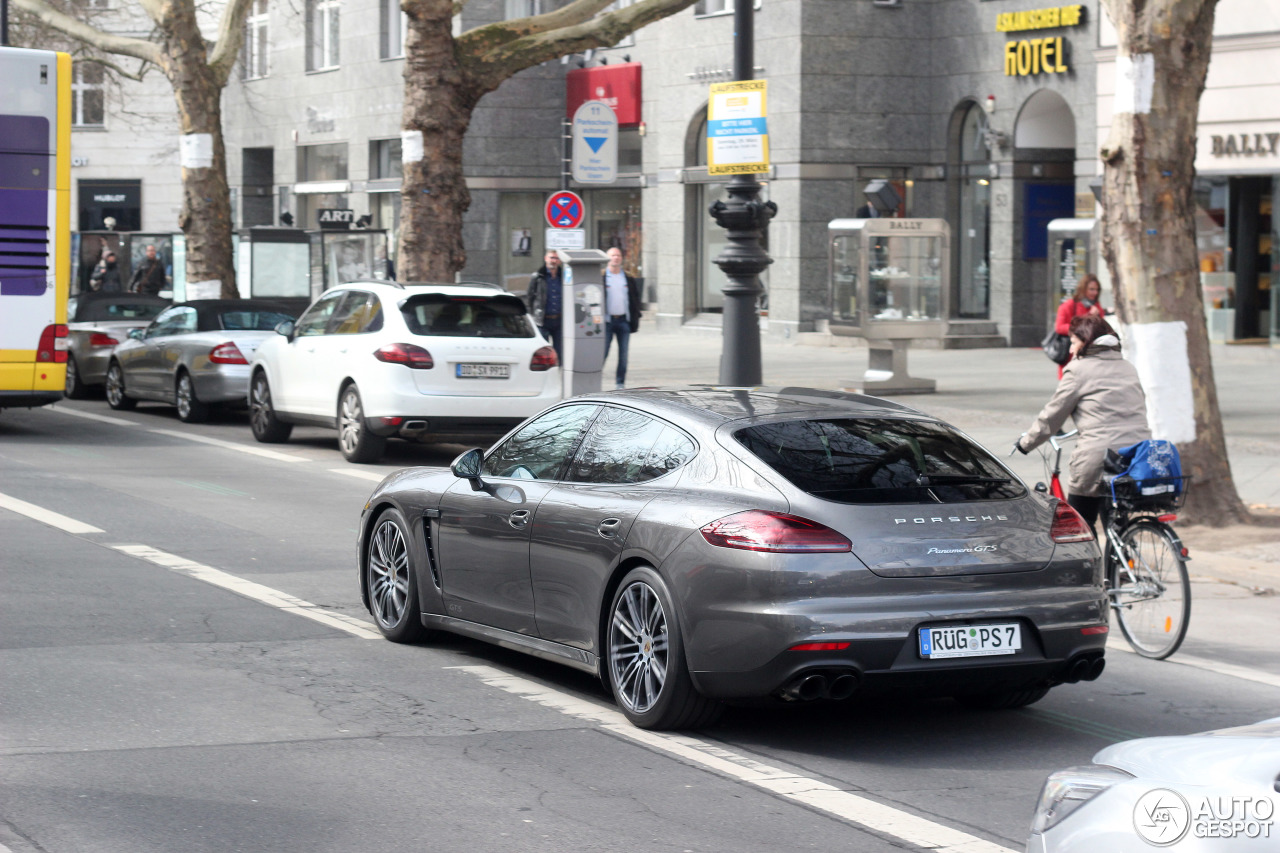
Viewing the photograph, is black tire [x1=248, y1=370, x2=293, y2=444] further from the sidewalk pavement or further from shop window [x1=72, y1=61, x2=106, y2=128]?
shop window [x1=72, y1=61, x2=106, y2=128]

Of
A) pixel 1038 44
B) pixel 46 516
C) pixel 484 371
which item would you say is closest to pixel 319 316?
pixel 484 371

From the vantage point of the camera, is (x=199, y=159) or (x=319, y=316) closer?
(x=319, y=316)

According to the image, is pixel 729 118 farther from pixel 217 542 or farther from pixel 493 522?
pixel 493 522

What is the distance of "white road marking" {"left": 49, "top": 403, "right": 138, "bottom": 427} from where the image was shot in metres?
19.6

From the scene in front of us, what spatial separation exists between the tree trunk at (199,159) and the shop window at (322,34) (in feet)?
67.1

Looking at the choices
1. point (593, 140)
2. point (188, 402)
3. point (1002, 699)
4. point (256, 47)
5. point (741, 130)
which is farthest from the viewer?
point (256, 47)

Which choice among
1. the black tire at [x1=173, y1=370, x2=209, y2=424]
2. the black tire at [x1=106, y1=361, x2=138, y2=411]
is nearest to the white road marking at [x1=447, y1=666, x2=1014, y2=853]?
the black tire at [x1=173, y1=370, x2=209, y2=424]

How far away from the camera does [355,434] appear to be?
1582 centimetres

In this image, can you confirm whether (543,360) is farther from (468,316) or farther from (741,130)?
(741,130)

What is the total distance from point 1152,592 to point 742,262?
769cm

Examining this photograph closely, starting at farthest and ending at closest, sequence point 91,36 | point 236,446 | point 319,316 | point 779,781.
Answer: point 91,36 < point 236,446 < point 319,316 < point 779,781

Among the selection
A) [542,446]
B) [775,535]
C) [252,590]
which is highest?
[542,446]

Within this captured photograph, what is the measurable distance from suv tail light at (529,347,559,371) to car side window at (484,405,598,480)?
7947 millimetres

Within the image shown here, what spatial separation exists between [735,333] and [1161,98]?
4.91 meters
